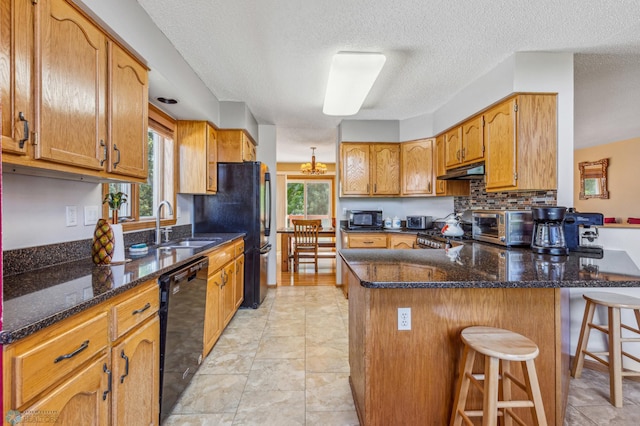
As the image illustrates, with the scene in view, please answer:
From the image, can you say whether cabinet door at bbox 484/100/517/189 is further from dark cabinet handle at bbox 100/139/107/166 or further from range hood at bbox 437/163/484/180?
dark cabinet handle at bbox 100/139/107/166

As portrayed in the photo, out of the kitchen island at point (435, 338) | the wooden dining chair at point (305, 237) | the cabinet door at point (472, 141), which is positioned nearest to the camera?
the kitchen island at point (435, 338)

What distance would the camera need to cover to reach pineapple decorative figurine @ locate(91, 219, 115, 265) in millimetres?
1626

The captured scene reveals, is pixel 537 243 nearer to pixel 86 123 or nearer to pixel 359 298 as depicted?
pixel 359 298

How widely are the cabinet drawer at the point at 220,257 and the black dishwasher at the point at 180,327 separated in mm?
231

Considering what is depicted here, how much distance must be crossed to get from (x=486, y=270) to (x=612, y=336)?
1.16 m

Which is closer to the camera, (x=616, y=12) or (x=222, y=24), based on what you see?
(x=616, y=12)

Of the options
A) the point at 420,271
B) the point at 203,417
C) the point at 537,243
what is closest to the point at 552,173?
the point at 537,243

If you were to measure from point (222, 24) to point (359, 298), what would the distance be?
1.98 meters

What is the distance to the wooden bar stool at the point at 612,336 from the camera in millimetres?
1883

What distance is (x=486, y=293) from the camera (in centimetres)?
149

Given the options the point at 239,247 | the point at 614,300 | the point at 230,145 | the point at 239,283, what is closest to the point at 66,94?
the point at 239,247

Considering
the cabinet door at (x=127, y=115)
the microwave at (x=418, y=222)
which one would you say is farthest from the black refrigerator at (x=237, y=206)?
the microwave at (x=418, y=222)

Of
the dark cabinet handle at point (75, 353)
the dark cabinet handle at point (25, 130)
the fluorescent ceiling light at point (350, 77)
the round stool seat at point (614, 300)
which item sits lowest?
the round stool seat at point (614, 300)

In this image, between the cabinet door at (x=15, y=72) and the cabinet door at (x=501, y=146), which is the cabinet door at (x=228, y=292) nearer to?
the cabinet door at (x=15, y=72)
